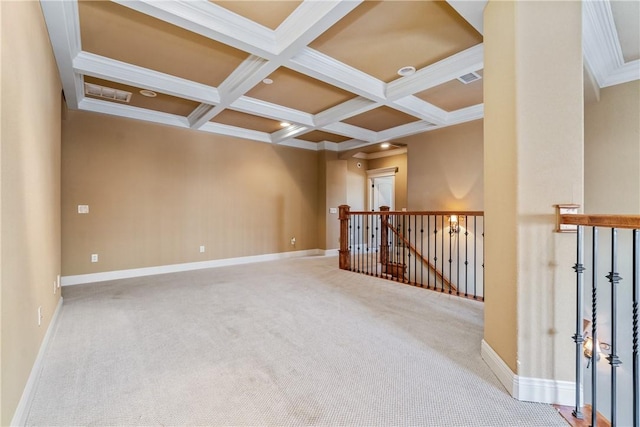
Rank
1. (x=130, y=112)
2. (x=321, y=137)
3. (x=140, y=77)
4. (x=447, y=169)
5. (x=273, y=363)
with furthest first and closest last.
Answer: (x=321, y=137) < (x=447, y=169) < (x=130, y=112) < (x=140, y=77) < (x=273, y=363)

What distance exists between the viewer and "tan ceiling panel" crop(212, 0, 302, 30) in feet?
8.16

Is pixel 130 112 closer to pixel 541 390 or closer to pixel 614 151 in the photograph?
pixel 541 390

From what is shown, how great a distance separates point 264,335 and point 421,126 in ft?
15.7

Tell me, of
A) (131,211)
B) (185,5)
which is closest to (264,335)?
(185,5)

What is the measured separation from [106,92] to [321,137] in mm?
4016

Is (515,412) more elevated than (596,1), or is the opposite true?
(596,1)

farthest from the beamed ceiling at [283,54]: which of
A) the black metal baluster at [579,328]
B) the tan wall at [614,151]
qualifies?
the black metal baluster at [579,328]

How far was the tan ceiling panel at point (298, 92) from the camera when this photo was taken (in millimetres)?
3809

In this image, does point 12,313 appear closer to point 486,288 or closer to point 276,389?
point 276,389

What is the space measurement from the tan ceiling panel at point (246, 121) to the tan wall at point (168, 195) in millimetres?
451

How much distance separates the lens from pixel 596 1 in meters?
2.53

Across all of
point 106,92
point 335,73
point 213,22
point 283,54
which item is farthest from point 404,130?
point 106,92

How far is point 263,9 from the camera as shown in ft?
8.39

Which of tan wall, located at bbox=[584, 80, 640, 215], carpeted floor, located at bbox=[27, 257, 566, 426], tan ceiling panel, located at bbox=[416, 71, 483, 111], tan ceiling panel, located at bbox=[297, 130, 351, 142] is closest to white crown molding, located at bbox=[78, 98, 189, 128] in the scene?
tan ceiling panel, located at bbox=[297, 130, 351, 142]
